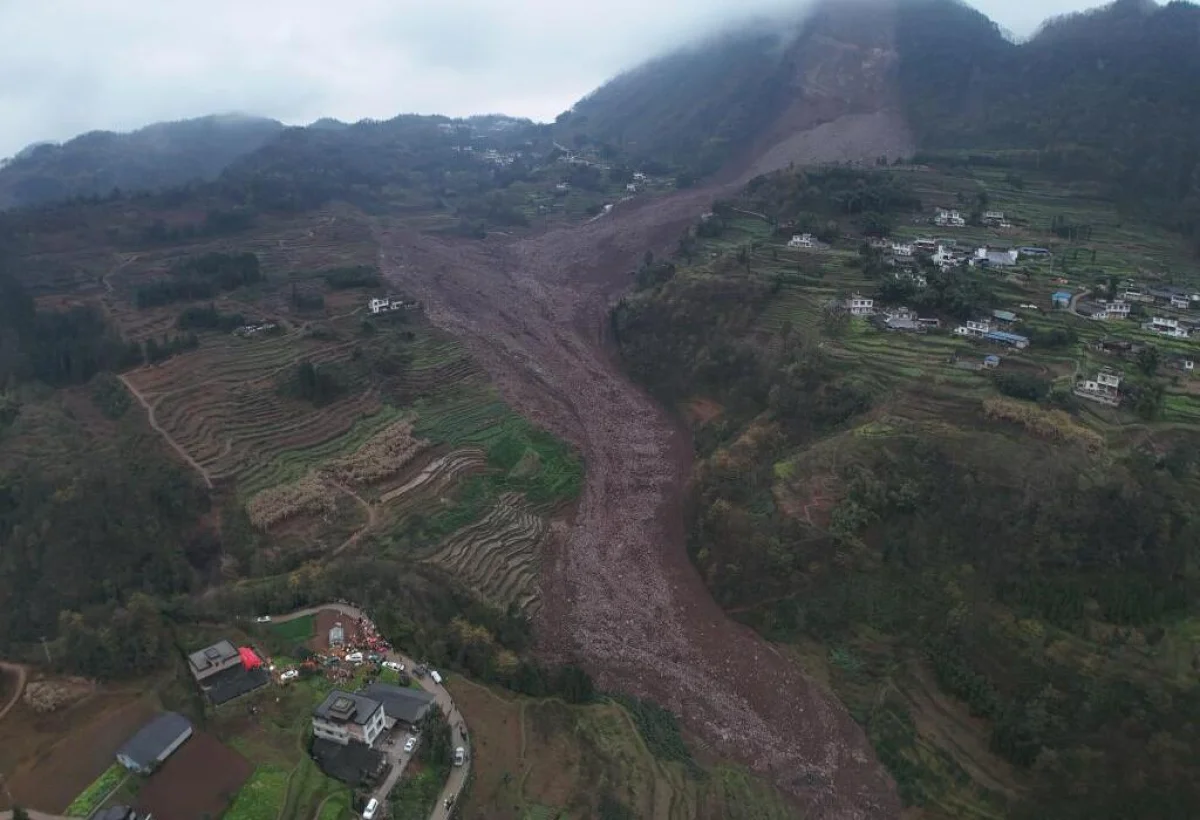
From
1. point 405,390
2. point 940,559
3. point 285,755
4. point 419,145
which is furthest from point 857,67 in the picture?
point 285,755

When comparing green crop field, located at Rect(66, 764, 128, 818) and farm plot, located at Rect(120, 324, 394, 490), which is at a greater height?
farm plot, located at Rect(120, 324, 394, 490)

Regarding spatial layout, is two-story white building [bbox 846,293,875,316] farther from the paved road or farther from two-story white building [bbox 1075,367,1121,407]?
the paved road

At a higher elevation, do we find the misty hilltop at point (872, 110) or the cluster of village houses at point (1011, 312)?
the misty hilltop at point (872, 110)

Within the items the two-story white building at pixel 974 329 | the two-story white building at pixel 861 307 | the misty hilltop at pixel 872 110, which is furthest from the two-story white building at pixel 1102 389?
the misty hilltop at pixel 872 110

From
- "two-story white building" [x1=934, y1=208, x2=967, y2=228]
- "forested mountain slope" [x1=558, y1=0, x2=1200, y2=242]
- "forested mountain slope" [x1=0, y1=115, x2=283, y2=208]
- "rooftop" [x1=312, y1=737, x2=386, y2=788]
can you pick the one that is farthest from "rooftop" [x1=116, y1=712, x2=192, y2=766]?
"forested mountain slope" [x1=0, y1=115, x2=283, y2=208]

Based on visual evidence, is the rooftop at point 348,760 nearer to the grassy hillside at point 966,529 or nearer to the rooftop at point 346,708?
the rooftop at point 346,708

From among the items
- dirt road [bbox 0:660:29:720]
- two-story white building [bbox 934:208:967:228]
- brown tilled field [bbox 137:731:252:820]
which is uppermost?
two-story white building [bbox 934:208:967:228]
